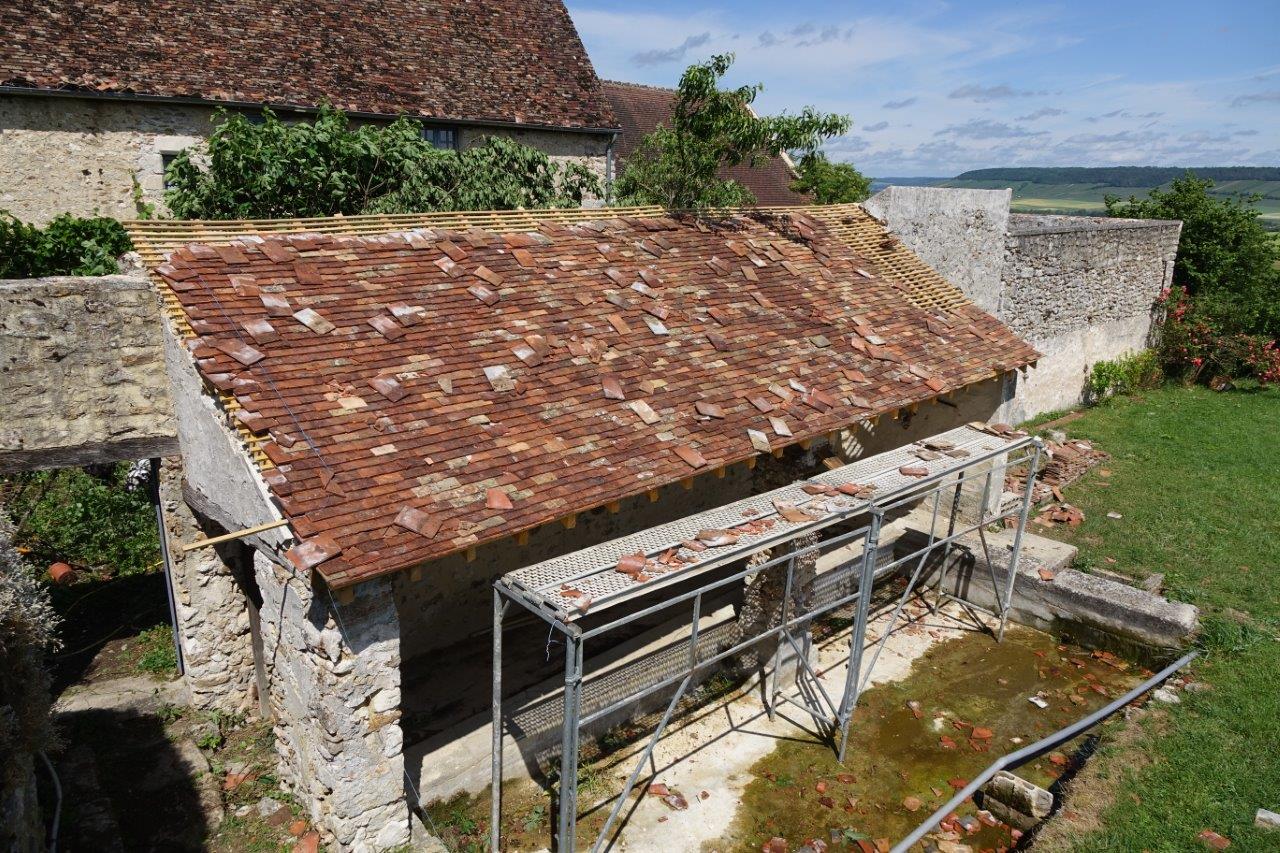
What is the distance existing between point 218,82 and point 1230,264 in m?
22.8

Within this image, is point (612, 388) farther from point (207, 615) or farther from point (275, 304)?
point (207, 615)

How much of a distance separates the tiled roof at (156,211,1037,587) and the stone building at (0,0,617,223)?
7.13 m

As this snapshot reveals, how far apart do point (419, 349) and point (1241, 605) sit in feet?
31.9

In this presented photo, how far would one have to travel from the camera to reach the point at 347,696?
5383 mm

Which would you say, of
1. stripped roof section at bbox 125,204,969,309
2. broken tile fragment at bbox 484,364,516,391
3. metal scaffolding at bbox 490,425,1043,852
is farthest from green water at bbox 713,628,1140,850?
stripped roof section at bbox 125,204,969,309

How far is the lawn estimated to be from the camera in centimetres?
629

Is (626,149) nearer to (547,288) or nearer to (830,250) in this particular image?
(830,250)

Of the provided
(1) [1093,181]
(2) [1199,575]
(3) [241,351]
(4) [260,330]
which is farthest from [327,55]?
(1) [1093,181]

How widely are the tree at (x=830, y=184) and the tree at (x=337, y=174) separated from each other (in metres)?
15.2

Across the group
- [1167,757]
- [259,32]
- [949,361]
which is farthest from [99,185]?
[1167,757]

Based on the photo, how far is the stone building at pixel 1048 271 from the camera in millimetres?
13500

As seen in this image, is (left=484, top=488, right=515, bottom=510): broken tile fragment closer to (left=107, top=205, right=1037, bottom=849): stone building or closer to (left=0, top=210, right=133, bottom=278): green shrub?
(left=107, top=205, right=1037, bottom=849): stone building

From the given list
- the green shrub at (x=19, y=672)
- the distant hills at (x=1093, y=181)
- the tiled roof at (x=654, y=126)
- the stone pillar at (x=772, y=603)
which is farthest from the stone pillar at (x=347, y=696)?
the distant hills at (x=1093, y=181)

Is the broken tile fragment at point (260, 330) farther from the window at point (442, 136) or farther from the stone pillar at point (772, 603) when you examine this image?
the window at point (442, 136)
